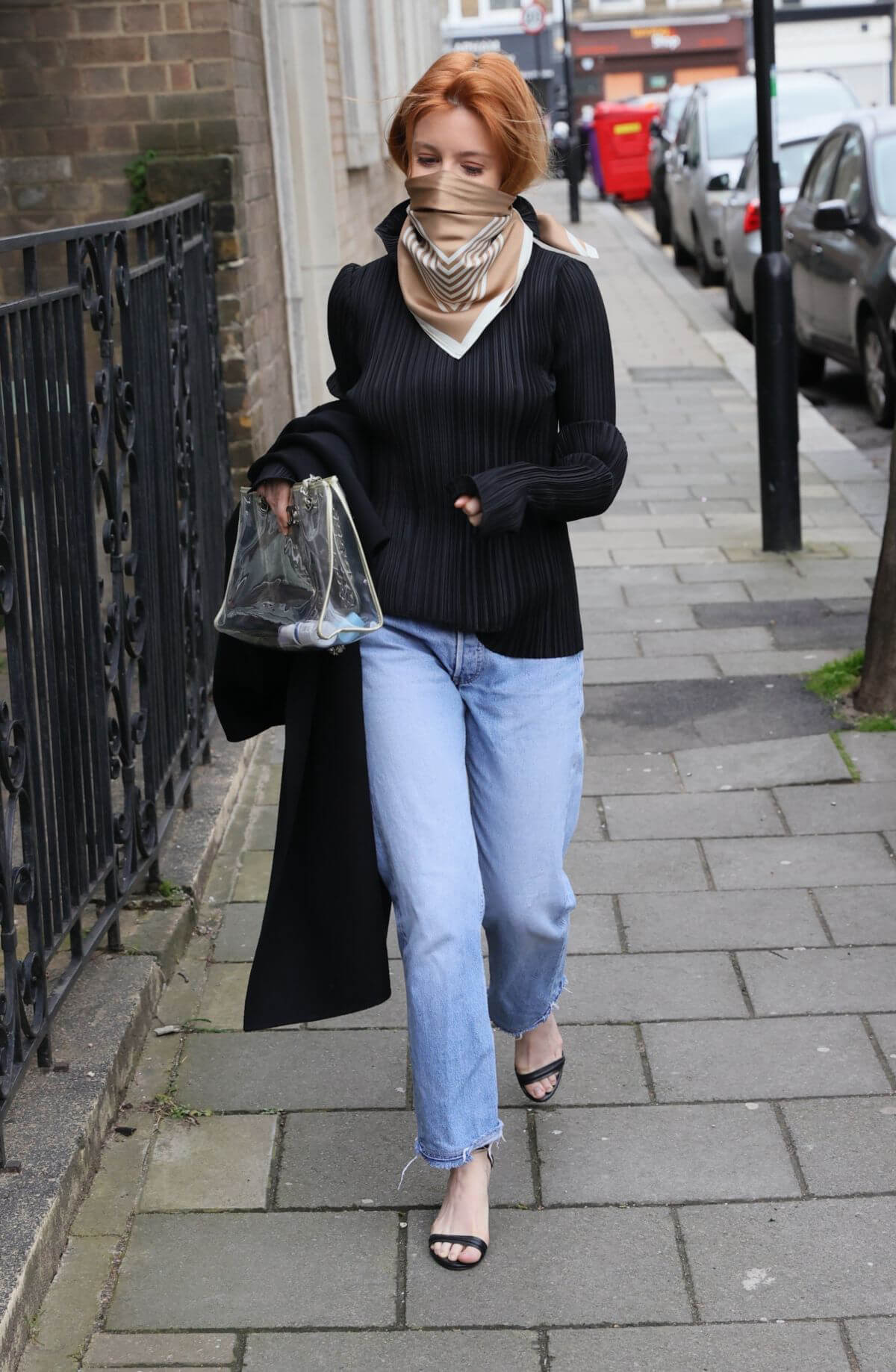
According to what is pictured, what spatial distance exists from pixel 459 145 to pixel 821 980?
203 cm

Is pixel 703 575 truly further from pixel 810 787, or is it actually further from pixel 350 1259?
pixel 350 1259

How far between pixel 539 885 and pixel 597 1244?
605mm

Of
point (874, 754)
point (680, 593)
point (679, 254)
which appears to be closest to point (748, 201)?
point (679, 254)

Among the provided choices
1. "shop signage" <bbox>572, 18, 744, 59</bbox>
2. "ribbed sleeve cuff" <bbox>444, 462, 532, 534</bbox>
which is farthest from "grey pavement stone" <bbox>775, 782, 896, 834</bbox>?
"shop signage" <bbox>572, 18, 744, 59</bbox>

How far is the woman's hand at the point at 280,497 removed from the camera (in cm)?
286

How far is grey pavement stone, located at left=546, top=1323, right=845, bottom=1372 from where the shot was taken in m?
2.66

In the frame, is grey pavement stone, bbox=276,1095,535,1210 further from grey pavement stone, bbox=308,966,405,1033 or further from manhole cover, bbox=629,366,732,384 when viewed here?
manhole cover, bbox=629,366,732,384

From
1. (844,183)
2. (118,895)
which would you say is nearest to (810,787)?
(118,895)

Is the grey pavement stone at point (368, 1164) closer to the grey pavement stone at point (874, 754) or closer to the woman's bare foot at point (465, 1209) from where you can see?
the woman's bare foot at point (465, 1209)

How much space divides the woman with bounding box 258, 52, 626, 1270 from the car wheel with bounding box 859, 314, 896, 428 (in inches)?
315

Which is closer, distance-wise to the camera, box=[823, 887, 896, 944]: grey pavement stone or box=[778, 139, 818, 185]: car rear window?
box=[823, 887, 896, 944]: grey pavement stone

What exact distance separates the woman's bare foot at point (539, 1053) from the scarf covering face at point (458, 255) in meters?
1.33

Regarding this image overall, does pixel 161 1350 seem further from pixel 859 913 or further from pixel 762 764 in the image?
pixel 762 764

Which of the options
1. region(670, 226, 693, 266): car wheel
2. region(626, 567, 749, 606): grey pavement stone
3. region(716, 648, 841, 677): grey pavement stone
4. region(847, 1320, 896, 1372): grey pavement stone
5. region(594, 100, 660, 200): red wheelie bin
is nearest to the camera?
region(847, 1320, 896, 1372): grey pavement stone
